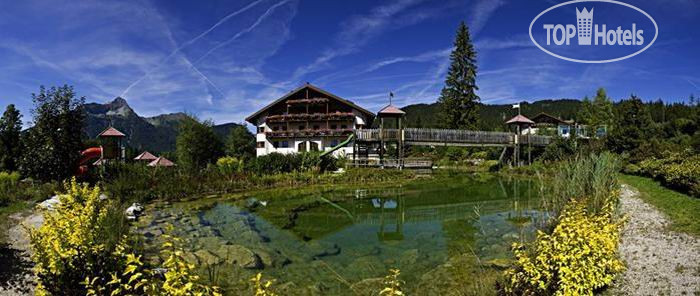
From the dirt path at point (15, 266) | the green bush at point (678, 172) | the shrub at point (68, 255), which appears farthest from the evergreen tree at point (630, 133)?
the dirt path at point (15, 266)

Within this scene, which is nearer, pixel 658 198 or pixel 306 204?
pixel 658 198

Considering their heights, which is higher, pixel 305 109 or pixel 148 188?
pixel 305 109

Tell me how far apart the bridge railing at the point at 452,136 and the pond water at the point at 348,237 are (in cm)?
1053

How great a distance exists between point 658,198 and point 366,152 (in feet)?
66.2

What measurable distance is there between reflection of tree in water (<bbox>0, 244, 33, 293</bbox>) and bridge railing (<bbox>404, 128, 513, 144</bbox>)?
73.9ft

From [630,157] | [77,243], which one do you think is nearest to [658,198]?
[630,157]

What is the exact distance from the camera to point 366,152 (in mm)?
29047

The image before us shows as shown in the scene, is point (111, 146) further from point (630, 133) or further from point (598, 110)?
point (598, 110)

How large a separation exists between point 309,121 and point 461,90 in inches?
743

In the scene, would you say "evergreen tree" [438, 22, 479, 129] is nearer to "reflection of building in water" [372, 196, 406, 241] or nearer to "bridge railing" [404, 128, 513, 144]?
"bridge railing" [404, 128, 513, 144]

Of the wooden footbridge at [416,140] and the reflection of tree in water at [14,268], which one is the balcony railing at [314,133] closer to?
the wooden footbridge at [416,140]

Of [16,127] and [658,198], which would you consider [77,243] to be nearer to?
[658,198]

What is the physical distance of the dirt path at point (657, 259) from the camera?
4691 mm

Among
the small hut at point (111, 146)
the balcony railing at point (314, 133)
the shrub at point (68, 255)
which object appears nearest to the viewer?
the shrub at point (68, 255)
